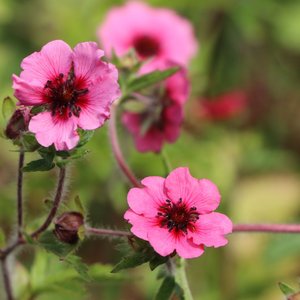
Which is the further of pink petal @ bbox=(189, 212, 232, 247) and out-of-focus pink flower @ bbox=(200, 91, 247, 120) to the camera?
out-of-focus pink flower @ bbox=(200, 91, 247, 120)

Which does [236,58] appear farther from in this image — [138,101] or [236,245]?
[138,101]

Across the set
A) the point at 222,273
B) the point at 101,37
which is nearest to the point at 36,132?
the point at 101,37

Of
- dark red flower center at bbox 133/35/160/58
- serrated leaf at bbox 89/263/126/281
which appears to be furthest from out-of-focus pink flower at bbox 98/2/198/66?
serrated leaf at bbox 89/263/126/281

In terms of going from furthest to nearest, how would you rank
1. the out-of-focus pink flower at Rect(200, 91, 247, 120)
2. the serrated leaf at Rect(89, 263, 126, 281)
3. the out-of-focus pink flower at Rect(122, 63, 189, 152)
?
the out-of-focus pink flower at Rect(200, 91, 247, 120), the out-of-focus pink flower at Rect(122, 63, 189, 152), the serrated leaf at Rect(89, 263, 126, 281)

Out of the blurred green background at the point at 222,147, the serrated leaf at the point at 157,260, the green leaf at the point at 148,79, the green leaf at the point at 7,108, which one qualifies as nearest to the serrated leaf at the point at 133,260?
the serrated leaf at the point at 157,260

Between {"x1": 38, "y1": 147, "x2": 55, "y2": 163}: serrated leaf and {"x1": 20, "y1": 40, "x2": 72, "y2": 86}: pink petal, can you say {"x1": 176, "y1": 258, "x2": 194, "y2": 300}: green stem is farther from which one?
{"x1": 20, "y1": 40, "x2": 72, "y2": 86}: pink petal

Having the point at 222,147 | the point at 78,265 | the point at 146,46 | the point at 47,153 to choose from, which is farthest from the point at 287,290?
the point at 222,147

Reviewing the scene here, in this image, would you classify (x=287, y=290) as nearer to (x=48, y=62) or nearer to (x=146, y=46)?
(x=48, y=62)

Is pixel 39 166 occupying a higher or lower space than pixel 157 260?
higher
